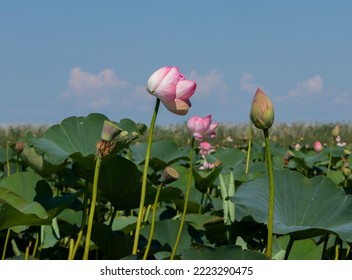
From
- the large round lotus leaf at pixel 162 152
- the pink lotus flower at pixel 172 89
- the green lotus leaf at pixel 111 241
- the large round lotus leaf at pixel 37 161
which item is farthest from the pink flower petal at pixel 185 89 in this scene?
the large round lotus leaf at pixel 162 152

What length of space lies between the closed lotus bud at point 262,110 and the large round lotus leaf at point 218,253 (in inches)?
8.2

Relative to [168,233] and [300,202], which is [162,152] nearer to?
[168,233]

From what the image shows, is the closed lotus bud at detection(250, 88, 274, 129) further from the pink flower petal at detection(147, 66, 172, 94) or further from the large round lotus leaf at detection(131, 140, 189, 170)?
the large round lotus leaf at detection(131, 140, 189, 170)

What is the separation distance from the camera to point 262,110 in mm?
1153

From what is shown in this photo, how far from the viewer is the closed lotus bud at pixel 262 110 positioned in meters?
1.15

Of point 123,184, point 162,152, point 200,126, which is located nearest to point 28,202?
point 123,184

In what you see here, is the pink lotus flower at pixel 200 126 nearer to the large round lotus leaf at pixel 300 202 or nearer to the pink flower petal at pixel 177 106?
the large round lotus leaf at pixel 300 202

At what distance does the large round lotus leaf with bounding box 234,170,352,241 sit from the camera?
1370 millimetres

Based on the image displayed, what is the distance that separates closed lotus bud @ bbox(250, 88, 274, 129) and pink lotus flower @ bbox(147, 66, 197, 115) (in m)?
0.20

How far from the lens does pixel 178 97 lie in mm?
1327
